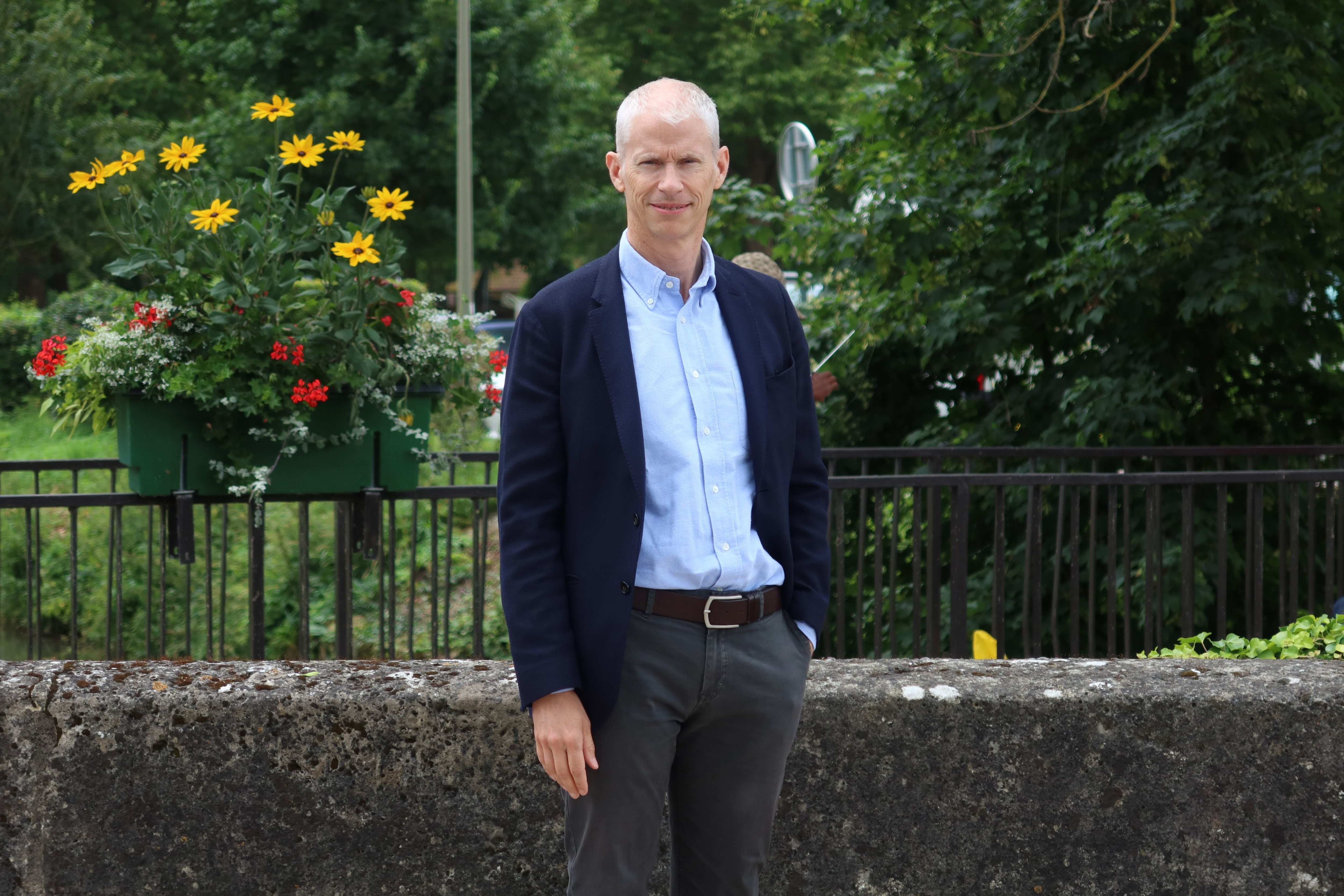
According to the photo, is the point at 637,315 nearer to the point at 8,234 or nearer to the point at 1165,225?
the point at 1165,225

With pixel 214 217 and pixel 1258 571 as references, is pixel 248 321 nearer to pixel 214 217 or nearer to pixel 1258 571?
pixel 214 217

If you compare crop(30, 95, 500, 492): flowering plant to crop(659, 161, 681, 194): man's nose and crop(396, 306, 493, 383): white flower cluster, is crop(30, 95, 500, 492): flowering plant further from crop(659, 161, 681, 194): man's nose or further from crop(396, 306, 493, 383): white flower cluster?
crop(659, 161, 681, 194): man's nose

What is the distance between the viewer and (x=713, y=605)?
192 cm

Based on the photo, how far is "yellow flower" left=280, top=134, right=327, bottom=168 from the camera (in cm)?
364

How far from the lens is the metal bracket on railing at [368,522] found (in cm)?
393

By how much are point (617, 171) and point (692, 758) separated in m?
0.93

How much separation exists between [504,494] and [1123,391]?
4695 mm

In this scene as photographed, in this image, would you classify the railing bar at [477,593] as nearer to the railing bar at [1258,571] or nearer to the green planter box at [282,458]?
the green planter box at [282,458]

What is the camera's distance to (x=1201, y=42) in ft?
18.5

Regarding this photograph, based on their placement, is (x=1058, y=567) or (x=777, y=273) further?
(x=777, y=273)

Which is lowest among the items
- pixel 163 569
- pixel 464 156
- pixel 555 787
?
pixel 555 787

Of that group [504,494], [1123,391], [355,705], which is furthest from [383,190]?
[1123,391]

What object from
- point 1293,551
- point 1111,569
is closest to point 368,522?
point 1111,569

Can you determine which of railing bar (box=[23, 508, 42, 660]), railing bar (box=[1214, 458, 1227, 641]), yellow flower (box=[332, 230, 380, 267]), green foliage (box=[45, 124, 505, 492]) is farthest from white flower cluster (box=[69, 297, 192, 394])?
railing bar (box=[1214, 458, 1227, 641])
